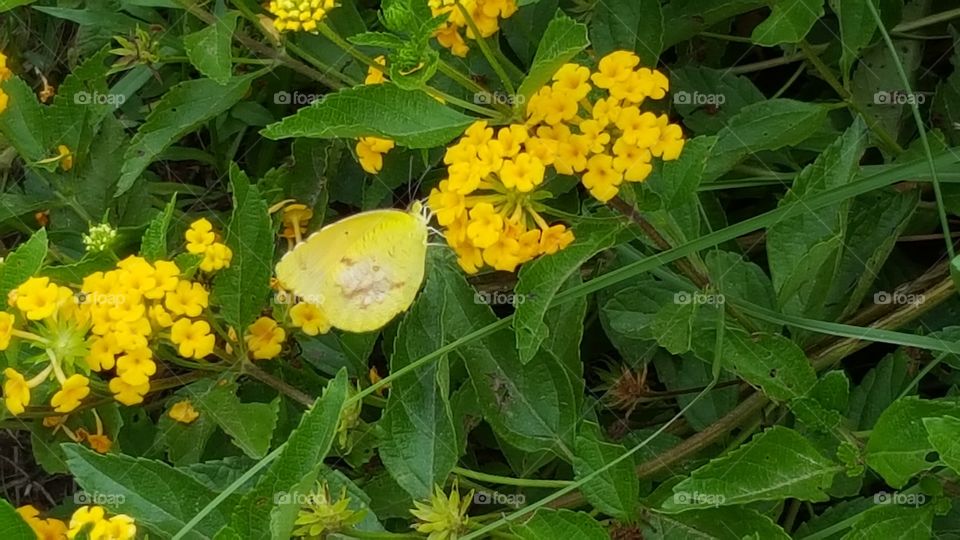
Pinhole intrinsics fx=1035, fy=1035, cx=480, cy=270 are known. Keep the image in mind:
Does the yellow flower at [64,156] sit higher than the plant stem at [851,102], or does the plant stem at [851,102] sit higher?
the plant stem at [851,102]

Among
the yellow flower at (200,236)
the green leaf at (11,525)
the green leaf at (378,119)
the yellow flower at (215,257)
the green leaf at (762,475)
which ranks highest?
the green leaf at (378,119)

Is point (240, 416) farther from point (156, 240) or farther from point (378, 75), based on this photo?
point (378, 75)

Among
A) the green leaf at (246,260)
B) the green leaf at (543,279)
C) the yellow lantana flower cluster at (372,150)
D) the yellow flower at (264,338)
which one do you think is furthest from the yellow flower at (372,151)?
the green leaf at (543,279)

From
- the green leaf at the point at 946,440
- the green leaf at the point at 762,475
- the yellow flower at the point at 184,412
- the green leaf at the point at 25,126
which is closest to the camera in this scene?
the green leaf at the point at 946,440

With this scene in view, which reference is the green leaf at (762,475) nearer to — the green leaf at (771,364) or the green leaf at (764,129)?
the green leaf at (771,364)

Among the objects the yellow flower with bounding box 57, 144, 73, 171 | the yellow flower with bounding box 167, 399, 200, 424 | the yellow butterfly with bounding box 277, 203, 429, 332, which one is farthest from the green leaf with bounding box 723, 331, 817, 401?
the yellow flower with bounding box 57, 144, 73, 171

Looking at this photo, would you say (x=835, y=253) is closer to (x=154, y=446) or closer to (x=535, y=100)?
(x=535, y=100)
